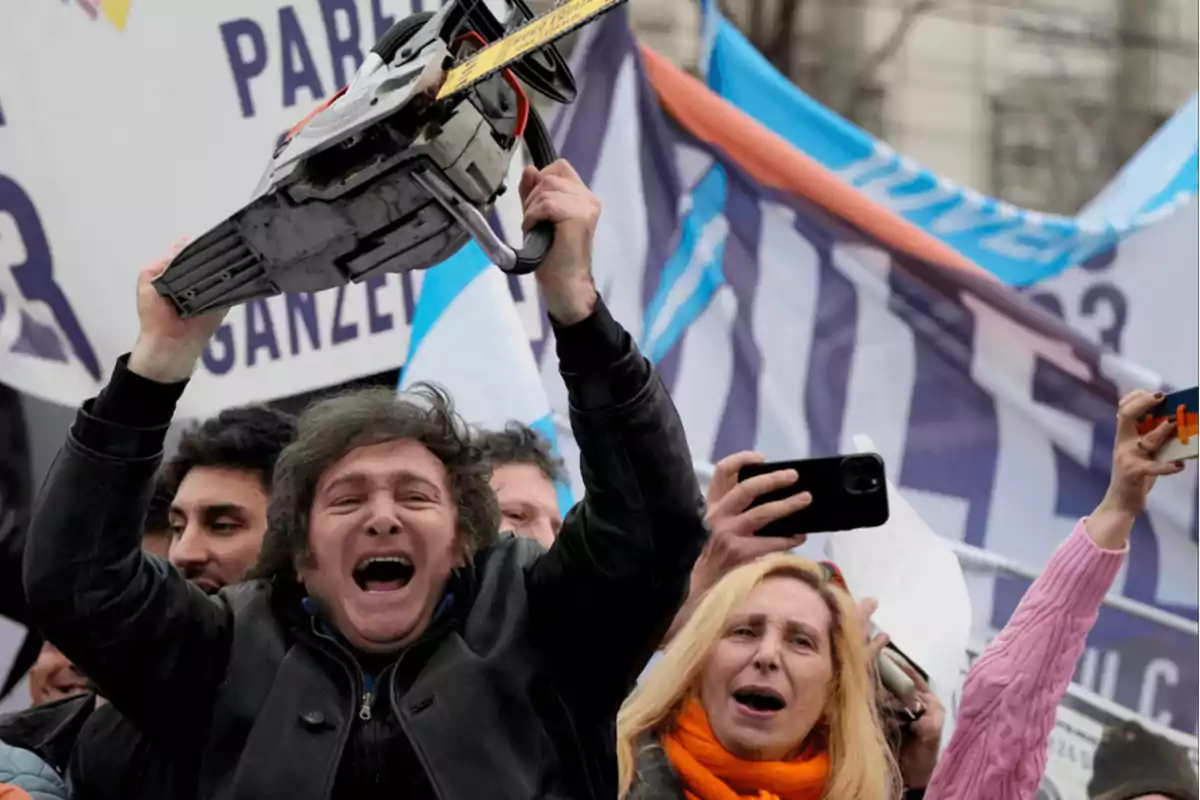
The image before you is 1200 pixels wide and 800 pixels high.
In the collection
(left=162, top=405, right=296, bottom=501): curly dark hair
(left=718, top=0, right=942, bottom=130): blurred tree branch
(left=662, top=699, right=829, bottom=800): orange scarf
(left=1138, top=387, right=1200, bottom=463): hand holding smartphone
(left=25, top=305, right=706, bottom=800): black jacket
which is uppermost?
(left=718, top=0, right=942, bottom=130): blurred tree branch

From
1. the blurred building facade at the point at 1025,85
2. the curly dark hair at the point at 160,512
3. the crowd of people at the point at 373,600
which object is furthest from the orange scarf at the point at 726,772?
the blurred building facade at the point at 1025,85

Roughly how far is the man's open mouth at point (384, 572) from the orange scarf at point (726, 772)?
518 millimetres

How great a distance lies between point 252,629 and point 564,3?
0.68m

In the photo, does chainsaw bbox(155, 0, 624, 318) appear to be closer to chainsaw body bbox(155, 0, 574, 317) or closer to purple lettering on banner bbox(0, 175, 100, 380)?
chainsaw body bbox(155, 0, 574, 317)

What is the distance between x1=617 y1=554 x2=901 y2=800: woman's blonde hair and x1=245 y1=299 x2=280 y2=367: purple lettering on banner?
1.05 m

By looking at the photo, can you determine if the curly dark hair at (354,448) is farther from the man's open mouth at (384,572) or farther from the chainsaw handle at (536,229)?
the chainsaw handle at (536,229)

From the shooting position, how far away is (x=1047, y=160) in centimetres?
1075

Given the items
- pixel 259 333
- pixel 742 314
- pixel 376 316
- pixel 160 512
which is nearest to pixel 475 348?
pixel 376 316

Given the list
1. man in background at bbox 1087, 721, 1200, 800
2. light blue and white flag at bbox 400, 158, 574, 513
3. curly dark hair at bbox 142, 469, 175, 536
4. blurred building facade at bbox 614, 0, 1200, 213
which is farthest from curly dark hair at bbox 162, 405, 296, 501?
blurred building facade at bbox 614, 0, 1200, 213

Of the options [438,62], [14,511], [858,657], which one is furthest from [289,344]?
[438,62]

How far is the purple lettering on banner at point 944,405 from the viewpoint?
3918mm

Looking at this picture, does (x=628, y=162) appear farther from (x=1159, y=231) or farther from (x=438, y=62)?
(x=438, y=62)

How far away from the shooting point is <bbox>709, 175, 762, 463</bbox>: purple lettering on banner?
3812mm

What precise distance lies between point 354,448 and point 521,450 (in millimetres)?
748
